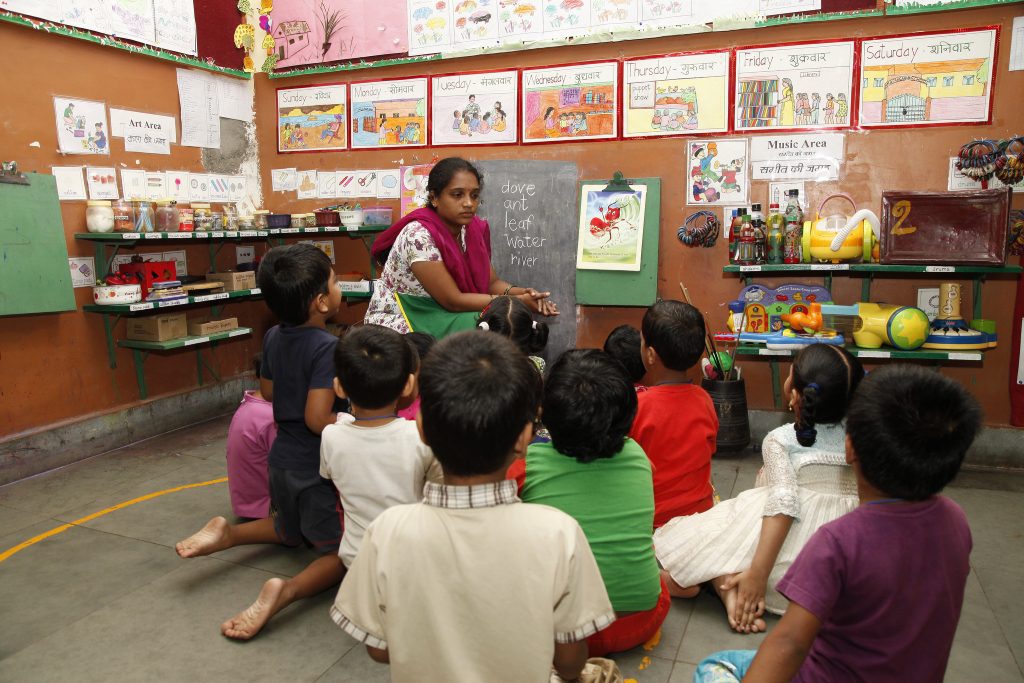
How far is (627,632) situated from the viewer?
183cm

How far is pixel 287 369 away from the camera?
221 centimetres

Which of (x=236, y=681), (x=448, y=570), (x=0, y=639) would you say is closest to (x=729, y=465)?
(x=236, y=681)

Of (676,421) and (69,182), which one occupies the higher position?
(69,182)

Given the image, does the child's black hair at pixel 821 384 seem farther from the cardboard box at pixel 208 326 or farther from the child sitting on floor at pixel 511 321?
the cardboard box at pixel 208 326

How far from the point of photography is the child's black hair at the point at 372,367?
1865mm

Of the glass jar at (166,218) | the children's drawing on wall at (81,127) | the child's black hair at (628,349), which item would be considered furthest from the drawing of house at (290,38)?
the child's black hair at (628,349)

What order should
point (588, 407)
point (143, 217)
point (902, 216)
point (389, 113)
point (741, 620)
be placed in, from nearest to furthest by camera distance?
point (588, 407), point (741, 620), point (902, 216), point (143, 217), point (389, 113)

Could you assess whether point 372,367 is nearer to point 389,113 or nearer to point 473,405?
point 473,405

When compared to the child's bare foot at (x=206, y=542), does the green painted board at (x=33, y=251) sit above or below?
above

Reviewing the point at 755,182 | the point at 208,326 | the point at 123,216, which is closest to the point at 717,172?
the point at 755,182

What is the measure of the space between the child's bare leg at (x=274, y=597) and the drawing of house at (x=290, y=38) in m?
3.63

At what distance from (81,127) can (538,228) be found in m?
2.48

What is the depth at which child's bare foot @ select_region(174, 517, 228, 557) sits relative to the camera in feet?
7.30

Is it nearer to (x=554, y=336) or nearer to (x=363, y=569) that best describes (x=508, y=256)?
(x=554, y=336)
